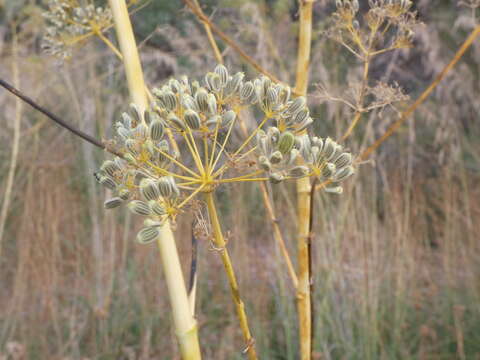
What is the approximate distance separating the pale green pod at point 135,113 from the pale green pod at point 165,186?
0.17m

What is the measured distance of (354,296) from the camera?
3975 mm

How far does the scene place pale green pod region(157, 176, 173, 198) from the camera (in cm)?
85

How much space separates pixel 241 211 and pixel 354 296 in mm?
1172

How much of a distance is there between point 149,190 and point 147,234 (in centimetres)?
8

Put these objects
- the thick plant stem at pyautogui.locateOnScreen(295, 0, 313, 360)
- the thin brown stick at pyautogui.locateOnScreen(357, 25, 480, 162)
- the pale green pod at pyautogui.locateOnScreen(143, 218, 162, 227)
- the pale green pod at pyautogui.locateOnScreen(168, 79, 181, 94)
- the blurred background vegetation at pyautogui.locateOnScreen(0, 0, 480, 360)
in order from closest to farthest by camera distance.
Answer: the pale green pod at pyautogui.locateOnScreen(143, 218, 162, 227)
the pale green pod at pyautogui.locateOnScreen(168, 79, 181, 94)
the thick plant stem at pyautogui.locateOnScreen(295, 0, 313, 360)
the thin brown stick at pyautogui.locateOnScreen(357, 25, 480, 162)
the blurred background vegetation at pyautogui.locateOnScreen(0, 0, 480, 360)

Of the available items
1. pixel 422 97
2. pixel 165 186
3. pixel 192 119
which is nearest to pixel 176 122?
pixel 192 119

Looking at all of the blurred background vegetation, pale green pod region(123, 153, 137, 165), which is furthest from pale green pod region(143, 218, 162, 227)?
the blurred background vegetation

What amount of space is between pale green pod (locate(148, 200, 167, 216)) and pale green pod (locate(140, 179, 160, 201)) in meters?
0.02

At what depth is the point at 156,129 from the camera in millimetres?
907

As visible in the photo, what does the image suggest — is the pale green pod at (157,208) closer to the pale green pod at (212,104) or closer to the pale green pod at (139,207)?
the pale green pod at (139,207)

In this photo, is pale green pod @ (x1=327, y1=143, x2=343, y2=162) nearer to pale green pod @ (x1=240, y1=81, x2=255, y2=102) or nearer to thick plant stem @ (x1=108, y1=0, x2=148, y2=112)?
pale green pod @ (x1=240, y1=81, x2=255, y2=102)

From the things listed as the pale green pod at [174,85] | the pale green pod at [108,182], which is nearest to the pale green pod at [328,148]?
the pale green pod at [174,85]

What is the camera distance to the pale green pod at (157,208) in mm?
859


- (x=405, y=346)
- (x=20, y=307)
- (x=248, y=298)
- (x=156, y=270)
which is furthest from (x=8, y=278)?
(x=405, y=346)
